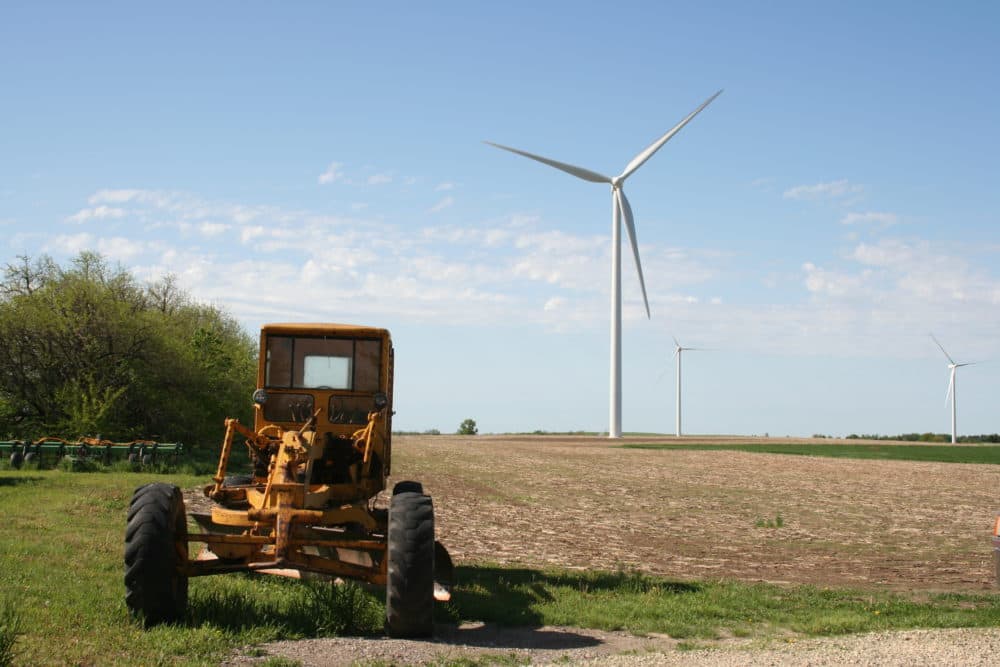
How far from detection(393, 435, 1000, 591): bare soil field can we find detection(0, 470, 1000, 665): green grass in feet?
6.28

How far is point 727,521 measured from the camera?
23.9 meters

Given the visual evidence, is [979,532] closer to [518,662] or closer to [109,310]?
[518,662]

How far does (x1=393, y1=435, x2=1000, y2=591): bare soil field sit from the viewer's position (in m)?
16.6

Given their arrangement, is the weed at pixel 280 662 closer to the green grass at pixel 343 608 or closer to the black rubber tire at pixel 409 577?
the green grass at pixel 343 608

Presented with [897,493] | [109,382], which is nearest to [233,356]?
[109,382]

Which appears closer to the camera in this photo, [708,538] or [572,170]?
[708,538]

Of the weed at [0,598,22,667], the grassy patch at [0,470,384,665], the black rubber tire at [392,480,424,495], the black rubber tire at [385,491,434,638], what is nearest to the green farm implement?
the grassy patch at [0,470,384,665]

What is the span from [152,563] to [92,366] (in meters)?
36.1

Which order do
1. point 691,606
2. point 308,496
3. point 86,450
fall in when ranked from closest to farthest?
point 308,496 → point 691,606 → point 86,450

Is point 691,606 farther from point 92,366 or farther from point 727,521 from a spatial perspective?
point 92,366

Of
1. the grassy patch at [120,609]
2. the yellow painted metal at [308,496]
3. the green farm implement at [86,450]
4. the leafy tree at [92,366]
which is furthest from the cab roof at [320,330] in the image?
the leafy tree at [92,366]

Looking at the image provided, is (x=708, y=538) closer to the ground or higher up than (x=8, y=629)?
closer to the ground

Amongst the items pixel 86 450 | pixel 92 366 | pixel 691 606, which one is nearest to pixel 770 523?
pixel 691 606

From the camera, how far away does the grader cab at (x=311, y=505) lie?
978 centimetres
